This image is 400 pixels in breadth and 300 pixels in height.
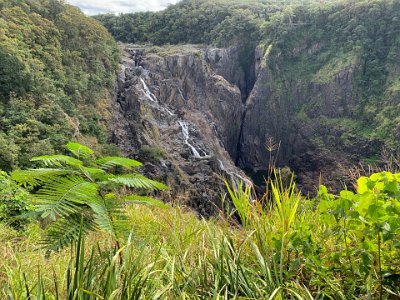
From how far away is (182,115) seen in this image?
32781 millimetres

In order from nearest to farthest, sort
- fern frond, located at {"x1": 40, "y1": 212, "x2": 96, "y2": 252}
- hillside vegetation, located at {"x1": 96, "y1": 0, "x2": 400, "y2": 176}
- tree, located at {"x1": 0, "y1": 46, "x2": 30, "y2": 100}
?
fern frond, located at {"x1": 40, "y1": 212, "x2": 96, "y2": 252} → tree, located at {"x1": 0, "y1": 46, "x2": 30, "y2": 100} → hillside vegetation, located at {"x1": 96, "y1": 0, "x2": 400, "y2": 176}

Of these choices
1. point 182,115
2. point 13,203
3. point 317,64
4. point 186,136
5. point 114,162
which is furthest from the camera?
point 317,64

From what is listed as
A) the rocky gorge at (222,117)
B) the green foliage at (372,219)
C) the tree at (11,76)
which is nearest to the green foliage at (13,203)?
the green foliage at (372,219)

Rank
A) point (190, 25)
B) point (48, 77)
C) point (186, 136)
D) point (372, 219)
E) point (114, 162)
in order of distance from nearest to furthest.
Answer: point (372, 219), point (114, 162), point (48, 77), point (186, 136), point (190, 25)

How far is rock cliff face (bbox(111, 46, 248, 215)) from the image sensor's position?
24047 mm

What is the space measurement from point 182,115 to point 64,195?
102 feet

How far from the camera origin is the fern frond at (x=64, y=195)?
1.94 m

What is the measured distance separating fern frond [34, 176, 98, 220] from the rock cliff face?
1492cm

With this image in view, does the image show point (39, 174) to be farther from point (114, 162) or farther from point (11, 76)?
point (11, 76)

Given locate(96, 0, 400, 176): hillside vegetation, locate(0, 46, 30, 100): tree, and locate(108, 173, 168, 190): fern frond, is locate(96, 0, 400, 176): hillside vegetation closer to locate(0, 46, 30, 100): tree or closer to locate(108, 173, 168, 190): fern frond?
locate(0, 46, 30, 100): tree

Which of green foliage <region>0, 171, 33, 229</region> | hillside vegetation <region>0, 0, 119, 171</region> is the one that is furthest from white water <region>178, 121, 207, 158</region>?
green foliage <region>0, 171, 33, 229</region>

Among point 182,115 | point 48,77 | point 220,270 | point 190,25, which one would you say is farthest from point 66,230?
point 190,25

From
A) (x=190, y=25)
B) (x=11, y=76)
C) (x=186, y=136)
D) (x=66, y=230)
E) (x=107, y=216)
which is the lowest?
(x=186, y=136)

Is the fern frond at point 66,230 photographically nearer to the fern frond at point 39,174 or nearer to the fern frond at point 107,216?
the fern frond at point 107,216
